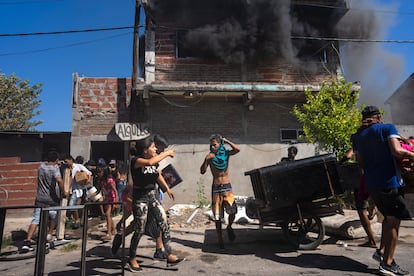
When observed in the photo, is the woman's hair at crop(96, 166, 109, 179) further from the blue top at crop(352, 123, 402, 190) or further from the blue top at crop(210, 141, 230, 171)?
the blue top at crop(352, 123, 402, 190)

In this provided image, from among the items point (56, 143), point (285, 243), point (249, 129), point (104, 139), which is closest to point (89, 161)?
point (104, 139)

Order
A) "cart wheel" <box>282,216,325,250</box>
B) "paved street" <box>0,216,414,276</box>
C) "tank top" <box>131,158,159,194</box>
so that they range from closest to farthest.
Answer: "paved street" <box>0,216,414,276</box> < "tank top" <box>131,158,159,194</box> < "cart wheel" <box>282,216,325,250</box>

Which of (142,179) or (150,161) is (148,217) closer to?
(142,179)

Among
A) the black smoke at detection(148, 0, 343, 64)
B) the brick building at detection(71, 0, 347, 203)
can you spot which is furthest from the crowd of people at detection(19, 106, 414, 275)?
the black smoke at detection(148, 0, 343, 64)

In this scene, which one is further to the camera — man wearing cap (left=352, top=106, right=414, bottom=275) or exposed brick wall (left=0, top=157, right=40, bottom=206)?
exposed brick wall (left=0, top=157, right=40, bottom=206)

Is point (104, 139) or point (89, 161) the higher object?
point (104, 139)

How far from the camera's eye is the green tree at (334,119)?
24.3 feet

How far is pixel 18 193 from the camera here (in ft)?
30.4

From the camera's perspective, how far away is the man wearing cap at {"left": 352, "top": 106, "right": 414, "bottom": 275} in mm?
3320

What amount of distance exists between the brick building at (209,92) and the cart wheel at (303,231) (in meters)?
4.79

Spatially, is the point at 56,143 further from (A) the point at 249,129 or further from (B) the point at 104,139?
(A) the point at 249,129

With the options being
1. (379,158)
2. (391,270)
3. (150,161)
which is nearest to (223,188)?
(150,161)

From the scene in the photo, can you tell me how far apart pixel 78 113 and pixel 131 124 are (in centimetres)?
178

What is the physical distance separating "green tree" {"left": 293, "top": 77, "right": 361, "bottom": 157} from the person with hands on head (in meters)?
4.77
